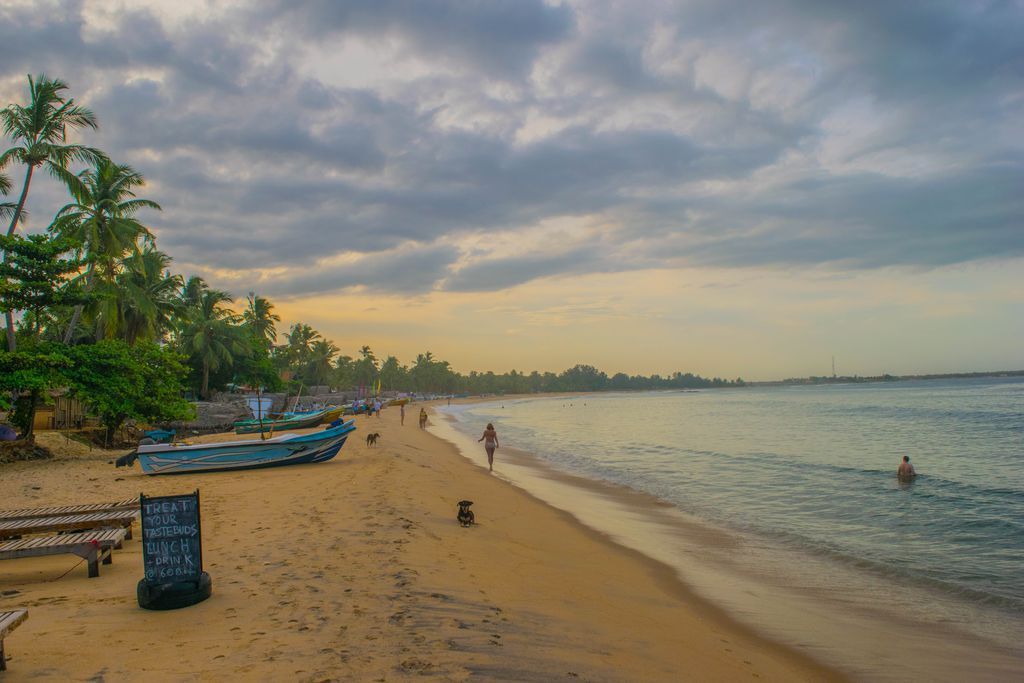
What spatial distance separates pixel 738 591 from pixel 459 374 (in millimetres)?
168825

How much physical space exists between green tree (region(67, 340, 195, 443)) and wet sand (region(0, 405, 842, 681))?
10596 mm

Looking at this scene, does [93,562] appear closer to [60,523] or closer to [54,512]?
[60,523]

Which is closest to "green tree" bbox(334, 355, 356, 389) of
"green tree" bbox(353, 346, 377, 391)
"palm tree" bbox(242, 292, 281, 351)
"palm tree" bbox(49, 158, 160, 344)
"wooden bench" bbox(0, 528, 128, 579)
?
"green tree" bbox(353, 346, 377, 391)

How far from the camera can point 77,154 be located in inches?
930

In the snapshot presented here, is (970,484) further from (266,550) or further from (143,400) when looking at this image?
(143,400)

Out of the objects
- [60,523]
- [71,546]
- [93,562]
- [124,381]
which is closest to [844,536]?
[93,562]

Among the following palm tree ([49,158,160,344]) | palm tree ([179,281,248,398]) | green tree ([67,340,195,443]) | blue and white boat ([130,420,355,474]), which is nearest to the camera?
blue and white boat ([130,420,355,474])

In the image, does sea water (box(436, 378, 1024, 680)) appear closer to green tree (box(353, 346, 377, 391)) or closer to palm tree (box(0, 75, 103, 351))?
palm tree (box(0, 75, 103, 351))

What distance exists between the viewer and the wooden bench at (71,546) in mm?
6324

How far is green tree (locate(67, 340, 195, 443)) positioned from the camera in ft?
61.1

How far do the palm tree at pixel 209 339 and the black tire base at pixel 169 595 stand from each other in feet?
141

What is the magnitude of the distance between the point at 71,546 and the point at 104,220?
24870 mm

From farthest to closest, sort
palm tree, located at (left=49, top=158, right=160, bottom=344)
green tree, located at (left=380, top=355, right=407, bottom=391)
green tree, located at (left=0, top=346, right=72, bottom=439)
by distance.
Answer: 1. green tree, located at (left=380, top=355, right=407, bottom=391)
2. palm tree, located at (left=49, top=158, right=160, bottom=344)
3. green tree, located at (left=0, top=346, right=72, bottom=439)

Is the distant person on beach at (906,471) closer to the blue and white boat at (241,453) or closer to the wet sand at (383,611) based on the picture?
the wet sand at (383,611)
